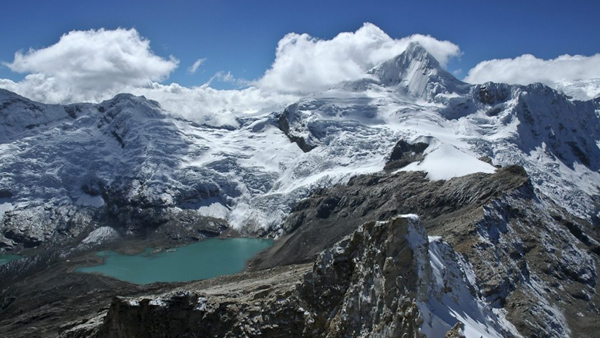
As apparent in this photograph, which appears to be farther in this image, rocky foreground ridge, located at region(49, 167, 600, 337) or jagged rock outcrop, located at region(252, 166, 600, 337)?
jagged rock outcrop, located at region(252, 166, 600, 337)

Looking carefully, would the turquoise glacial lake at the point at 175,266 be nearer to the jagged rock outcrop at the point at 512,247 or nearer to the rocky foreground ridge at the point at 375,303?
the jagged rock outcrop at the point at 512,247

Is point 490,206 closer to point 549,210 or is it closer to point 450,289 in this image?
point 549,210

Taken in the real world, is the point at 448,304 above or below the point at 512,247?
below

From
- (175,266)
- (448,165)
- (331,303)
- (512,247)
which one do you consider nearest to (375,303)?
(331,303)

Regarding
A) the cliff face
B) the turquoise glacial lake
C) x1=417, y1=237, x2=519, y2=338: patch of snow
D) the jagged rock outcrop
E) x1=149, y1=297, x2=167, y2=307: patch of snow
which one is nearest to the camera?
x1=417, y1=237, x2=519, y2=338: patch of snow

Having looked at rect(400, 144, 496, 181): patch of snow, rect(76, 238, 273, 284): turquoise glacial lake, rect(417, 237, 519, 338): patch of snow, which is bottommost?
rect(417, 237, 519, 338): patch of snow

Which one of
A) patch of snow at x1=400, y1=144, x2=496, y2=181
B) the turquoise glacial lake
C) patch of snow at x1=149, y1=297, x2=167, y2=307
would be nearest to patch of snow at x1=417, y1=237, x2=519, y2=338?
patch of snow at x1=149, y1=297, x2=167, y2=307

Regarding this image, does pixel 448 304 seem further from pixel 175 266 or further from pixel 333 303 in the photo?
pixel 175 266

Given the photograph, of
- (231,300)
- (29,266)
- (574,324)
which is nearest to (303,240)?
(29,266)

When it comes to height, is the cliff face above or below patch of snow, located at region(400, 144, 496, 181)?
below

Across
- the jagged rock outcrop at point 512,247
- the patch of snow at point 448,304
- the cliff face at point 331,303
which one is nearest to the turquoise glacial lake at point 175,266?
the jagged rock outcrop at point 512,247

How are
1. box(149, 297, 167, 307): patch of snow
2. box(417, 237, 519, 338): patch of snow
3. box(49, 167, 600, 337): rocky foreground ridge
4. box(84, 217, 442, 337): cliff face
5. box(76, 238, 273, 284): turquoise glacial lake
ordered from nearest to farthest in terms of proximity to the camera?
1. box(417, 237, 519, 338): patch of snow
2. box(49, 167, 600, 337): rocky foreground ridge
3. box(84, 217, 442, 337): cliff face
4. box(149, 297, 167, 307): patch of snow
5. box(76, 238, 273, 284): turquoise glacial lake

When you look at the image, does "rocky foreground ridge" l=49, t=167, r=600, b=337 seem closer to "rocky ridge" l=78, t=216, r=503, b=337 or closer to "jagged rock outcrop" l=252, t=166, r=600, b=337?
"rocky ridge" l=78, t=216, r=503, b=337
